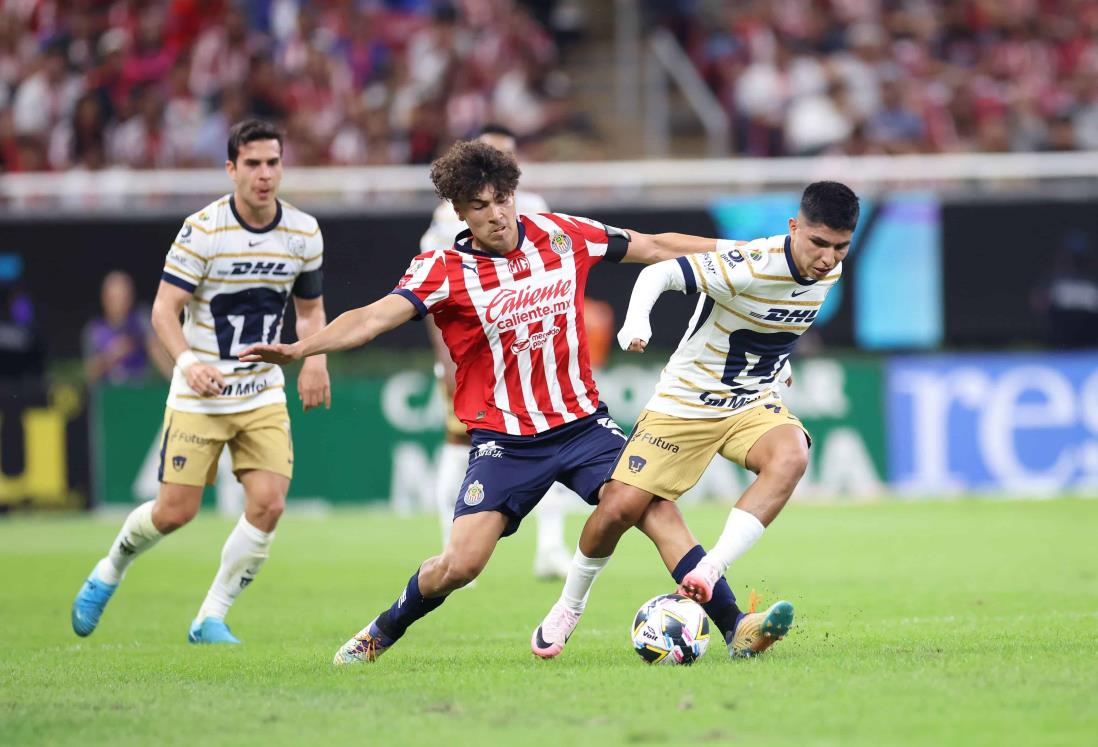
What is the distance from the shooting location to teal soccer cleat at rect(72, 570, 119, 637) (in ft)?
29.1

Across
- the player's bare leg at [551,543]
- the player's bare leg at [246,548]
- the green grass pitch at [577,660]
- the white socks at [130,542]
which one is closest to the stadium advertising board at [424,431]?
the green grass pitch at [577,660]

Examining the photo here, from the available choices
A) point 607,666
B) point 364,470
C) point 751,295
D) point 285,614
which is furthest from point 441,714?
point 364,470

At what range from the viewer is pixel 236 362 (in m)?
8.87

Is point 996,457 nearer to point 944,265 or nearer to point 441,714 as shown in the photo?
point 944,265

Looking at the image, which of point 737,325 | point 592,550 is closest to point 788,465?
point 737,325

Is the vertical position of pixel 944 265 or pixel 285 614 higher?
pixel 944 265

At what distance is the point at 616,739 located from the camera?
5332mm

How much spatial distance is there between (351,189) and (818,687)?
12682mm

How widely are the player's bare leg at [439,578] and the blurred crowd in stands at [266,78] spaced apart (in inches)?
478

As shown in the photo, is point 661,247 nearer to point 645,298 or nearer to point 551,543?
point 645,298

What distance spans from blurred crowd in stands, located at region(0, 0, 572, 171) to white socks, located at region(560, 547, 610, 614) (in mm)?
12015

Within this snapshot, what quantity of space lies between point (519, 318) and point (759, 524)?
1.39 meters

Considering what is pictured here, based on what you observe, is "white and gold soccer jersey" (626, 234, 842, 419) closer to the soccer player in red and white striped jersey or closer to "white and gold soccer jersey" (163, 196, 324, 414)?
the soccer player in red and white striped jersey

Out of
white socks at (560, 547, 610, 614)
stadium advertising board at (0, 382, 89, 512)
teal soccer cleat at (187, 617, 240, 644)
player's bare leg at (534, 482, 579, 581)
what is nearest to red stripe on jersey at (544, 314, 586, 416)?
white socks at (560, 547, 610, 614)
